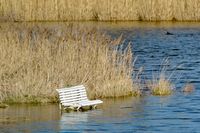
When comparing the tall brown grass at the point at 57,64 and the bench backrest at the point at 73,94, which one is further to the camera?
the tall brown grass at the point at 57,64

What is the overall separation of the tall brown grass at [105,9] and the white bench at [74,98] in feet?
79.2

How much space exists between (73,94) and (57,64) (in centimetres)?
124

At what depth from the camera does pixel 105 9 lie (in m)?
43.4

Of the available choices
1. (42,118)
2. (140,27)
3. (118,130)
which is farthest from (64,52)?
(140,27)

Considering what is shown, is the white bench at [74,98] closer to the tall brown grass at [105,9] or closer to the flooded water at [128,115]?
the flooded water at [128,115]

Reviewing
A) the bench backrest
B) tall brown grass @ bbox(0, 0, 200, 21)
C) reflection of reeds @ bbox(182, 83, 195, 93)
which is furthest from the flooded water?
tall brown grass @ bbox(0, 0, 200, 21)

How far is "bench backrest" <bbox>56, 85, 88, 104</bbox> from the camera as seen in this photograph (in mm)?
17188

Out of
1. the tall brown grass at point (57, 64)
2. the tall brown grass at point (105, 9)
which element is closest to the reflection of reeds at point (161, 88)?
the tall brown grass at point (57, 64)

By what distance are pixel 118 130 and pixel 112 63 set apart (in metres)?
4.44

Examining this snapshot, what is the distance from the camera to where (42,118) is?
16.2m

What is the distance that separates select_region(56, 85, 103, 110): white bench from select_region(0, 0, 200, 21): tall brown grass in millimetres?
24150

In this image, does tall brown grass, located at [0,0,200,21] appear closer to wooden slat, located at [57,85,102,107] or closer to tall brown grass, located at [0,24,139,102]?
tall brown grass, located at [0,24,139,102]

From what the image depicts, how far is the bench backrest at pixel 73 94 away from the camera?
56.4ft

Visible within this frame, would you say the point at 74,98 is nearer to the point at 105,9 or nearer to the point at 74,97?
the point at 74,97
